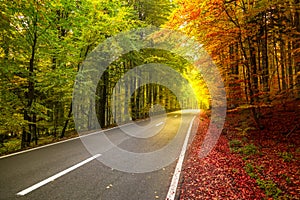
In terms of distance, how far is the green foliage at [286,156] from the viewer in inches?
239

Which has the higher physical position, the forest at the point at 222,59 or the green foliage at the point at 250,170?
the forest at the point at 222,59

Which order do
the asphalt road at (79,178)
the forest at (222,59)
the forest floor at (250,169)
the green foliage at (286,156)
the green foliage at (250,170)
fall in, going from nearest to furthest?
the asphalt road at (79,178) < the forest floor at (250,169) < the green foliage at (250,170) < the green foliage at (286,156) < the forest at (222,59)

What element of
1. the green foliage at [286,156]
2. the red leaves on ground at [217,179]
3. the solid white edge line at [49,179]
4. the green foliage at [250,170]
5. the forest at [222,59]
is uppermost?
the forest at [222,59]

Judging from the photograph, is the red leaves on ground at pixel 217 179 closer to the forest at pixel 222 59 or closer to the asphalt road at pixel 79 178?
the forest at pixel 222 59

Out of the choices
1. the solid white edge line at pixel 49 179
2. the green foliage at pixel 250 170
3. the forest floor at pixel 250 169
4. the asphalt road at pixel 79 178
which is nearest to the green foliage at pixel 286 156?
the forest floor at pixel 250 169

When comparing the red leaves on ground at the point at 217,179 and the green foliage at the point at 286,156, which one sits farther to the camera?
the green foliage at the point at 286,156

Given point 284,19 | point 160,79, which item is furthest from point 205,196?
point 160,79

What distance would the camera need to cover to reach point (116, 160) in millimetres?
6480

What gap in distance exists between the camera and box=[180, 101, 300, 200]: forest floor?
13.8 feet

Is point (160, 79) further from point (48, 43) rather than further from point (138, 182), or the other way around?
point (138, 182)

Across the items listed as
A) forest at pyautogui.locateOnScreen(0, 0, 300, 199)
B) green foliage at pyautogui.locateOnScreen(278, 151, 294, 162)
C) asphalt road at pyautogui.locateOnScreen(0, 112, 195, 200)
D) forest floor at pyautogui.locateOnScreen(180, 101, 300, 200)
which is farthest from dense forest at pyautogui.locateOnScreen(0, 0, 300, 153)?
asphalt road at pyautogui.locateOnScreen(0, 112, 195, 200)

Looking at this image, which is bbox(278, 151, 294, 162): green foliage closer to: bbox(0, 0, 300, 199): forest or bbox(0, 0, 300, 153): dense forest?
bbox(0, 0, 300, 199): forest

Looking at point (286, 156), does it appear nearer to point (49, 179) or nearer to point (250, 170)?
point (250, 170)

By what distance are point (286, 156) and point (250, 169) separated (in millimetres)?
1800
